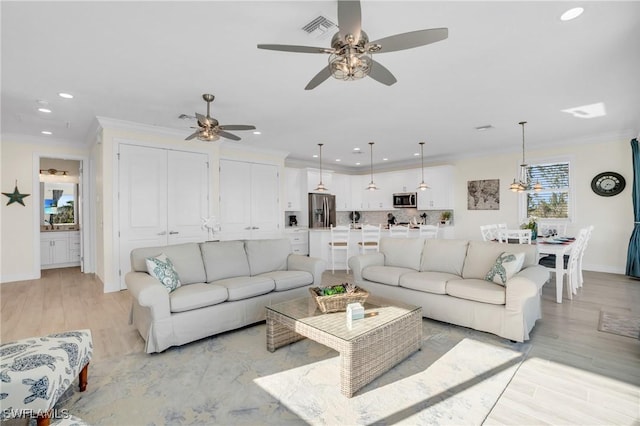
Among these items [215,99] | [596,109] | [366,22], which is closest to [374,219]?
[596,109]

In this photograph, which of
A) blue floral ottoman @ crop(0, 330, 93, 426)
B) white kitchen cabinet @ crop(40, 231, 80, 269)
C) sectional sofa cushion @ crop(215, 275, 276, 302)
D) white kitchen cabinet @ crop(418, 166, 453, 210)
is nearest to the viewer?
blue floral ottoman @ crop(0, 330, 93, 426)

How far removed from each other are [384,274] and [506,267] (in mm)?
1385

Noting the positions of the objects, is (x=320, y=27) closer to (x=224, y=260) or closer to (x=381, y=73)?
(x=381, y=73)

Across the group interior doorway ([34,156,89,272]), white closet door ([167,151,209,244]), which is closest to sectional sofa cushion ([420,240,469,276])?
white closet door ([167,151,209,244])

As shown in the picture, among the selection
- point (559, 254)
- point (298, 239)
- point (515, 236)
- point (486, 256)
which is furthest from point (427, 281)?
point (298, 239)

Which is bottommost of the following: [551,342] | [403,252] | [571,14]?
[551,342]

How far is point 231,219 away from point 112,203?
220 centimetres

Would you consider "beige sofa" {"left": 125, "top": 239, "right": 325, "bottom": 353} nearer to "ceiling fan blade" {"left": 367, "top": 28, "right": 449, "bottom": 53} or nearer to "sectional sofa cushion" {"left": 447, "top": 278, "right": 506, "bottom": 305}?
"sectional sofa cushion" {"left": 447, "top": 278, "right": 506, "bottom": 305}

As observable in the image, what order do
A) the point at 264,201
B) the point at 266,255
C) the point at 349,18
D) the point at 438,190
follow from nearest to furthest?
the point at 349,18 < the point at 266,255 < the point at 264,201 < the point at 438,190

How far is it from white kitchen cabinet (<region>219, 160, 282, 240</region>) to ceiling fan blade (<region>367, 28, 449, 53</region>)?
5.09m

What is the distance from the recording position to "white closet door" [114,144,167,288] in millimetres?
5105

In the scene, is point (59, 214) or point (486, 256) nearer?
point (486, 256)

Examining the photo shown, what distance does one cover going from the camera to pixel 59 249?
24.6 ft

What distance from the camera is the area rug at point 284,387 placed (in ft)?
6.48
